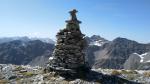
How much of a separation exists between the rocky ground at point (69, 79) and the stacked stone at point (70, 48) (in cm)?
169

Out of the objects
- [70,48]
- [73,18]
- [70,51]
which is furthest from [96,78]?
[73,18]

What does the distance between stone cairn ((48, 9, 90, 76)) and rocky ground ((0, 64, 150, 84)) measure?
1225 mm

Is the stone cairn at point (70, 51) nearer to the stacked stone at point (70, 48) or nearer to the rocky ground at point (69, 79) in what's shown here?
the stacked stone at point (70, 48)

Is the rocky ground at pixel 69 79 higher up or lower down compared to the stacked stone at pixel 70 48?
lower down

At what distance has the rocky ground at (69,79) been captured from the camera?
33219 mm

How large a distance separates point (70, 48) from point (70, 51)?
0.41 m

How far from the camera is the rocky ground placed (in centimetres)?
3322

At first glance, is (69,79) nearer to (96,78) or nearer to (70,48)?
(96,78)

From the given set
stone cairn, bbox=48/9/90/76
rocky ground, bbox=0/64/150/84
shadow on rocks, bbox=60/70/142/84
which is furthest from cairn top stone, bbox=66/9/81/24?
rocky ground, bbox=0/64/150/84

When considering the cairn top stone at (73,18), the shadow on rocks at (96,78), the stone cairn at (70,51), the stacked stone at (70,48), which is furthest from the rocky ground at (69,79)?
the cairn top stone at (73,18)

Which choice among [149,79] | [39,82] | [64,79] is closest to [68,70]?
[64,79]

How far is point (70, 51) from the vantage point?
3594cm

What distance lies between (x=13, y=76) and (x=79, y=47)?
29.7ft

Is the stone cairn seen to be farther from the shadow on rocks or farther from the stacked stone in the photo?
the shadow on rocks
